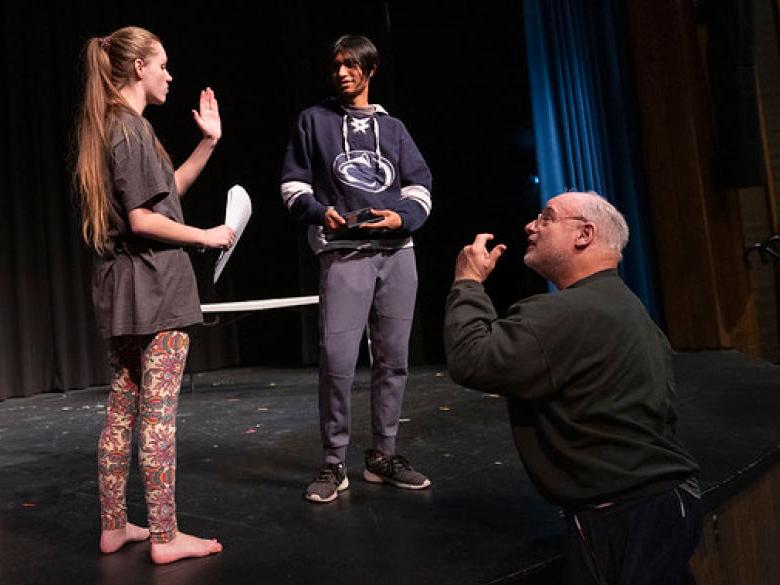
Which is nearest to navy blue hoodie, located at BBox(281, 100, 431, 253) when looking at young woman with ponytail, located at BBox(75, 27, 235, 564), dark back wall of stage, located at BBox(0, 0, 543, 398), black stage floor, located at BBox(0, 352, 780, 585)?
young woman with ponytail, located at BBox(75, 27, 235, 564)

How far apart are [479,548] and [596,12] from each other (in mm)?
4470

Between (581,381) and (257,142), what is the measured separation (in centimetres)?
582

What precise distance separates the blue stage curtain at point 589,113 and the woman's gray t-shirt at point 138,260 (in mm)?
3480

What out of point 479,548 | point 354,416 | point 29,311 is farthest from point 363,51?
point 29,311

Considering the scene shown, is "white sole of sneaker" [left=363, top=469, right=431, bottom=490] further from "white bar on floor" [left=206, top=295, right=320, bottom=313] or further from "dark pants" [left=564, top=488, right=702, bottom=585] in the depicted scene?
"white bar on floor" [left=206, top=295, right=320, bottom=313]

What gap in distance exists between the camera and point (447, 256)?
20.0 feet

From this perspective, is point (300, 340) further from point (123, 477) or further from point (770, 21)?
point (123, 477)

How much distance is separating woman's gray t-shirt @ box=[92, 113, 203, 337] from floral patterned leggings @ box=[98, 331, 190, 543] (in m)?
0.06

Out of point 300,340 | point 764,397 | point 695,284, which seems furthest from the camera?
point 300,340

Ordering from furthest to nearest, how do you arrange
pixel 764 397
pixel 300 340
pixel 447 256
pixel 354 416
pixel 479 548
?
1. pixel 300 340
2. pixel 447 256
3. pixel 354 416
4. pixel 764 397
5. pixel 479 548

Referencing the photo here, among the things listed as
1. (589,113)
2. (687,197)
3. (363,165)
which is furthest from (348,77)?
(687,197)

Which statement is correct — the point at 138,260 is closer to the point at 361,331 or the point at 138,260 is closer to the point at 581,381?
the point at 361,331

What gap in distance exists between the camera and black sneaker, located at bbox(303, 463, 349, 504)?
2.21m

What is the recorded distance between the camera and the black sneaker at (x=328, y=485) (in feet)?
7.27
